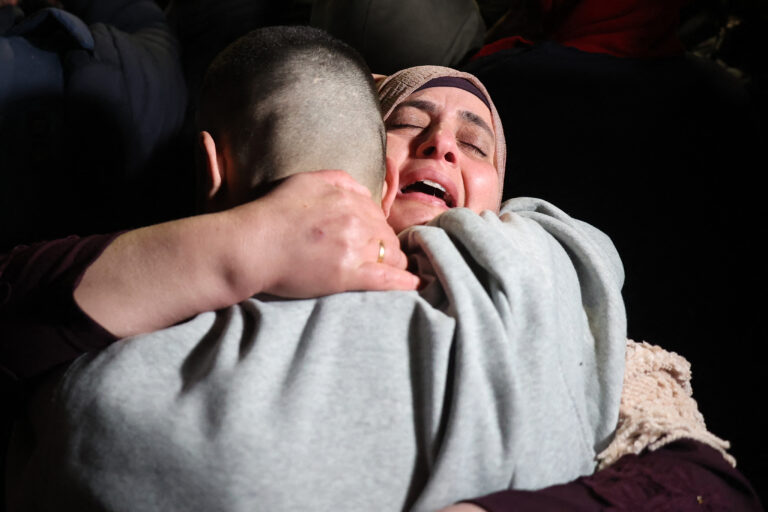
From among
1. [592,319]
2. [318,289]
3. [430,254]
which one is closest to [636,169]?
[592,319]

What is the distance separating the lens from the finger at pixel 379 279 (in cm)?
69

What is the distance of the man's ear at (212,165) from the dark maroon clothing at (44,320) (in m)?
0.17

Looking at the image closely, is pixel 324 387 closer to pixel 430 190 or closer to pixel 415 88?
pixel 430 190

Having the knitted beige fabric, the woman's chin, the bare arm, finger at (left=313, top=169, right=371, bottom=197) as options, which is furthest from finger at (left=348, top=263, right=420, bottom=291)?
the knitted beige fabric

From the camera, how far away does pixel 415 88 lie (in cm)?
111

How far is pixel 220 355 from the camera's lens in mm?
632

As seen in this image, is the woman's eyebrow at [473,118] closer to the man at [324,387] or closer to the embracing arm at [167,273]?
the man at [324,387]

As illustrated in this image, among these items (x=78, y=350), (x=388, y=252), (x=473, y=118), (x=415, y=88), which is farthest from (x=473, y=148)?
(x=78, y=350)

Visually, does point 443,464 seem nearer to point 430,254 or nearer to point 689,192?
point 430,254

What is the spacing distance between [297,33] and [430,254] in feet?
1.22

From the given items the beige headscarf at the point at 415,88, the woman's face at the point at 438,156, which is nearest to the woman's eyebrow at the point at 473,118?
the woman's face at the point at 438,156

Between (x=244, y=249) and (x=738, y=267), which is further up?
(x=244, y=249)

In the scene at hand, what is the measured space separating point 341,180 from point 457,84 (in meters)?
0.53

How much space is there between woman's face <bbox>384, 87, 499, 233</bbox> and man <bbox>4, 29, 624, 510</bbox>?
0.21m
